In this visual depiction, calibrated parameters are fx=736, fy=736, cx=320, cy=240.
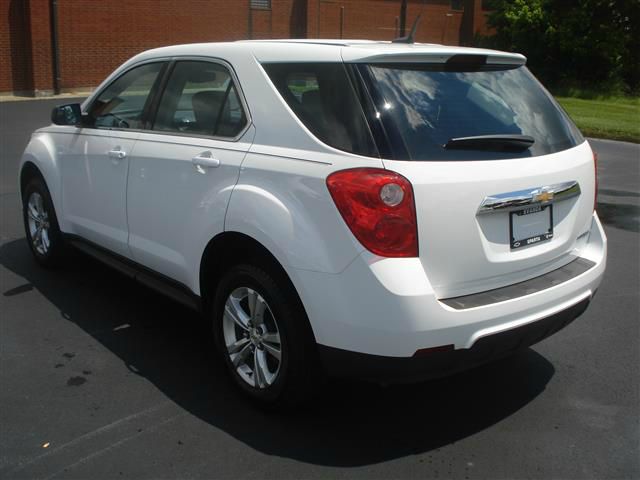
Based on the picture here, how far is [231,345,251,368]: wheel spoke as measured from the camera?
12.5 ft

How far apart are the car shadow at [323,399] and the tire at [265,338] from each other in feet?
0.57

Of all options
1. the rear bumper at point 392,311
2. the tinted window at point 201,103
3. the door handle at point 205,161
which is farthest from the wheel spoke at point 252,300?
the tinted window at point 201,103

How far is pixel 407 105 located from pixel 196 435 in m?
1.86

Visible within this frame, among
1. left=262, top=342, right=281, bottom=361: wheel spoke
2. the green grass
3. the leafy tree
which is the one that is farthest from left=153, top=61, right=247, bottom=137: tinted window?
the leafy tree

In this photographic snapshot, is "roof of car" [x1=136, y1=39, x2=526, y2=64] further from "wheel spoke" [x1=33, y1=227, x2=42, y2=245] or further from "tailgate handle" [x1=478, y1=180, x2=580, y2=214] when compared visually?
"wheel spoke" [x1=33, y1=227, x2=42, y2=245]

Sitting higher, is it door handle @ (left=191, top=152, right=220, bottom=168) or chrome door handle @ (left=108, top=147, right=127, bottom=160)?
door handle @ (left=191, top=152, right=220, bottom=168)

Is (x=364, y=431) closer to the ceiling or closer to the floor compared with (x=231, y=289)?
closer to the floor

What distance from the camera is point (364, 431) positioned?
11.9 ft

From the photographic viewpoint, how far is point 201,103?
4.22 metres

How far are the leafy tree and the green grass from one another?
1994 mm

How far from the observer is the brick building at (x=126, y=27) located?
2470cm

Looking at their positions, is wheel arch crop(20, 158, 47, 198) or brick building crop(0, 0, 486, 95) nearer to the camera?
wheel arch crop(20, 158, 47, 198)

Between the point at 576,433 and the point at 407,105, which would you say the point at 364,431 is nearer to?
the point at 576,433

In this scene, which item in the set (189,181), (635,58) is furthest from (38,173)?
(635,58)
